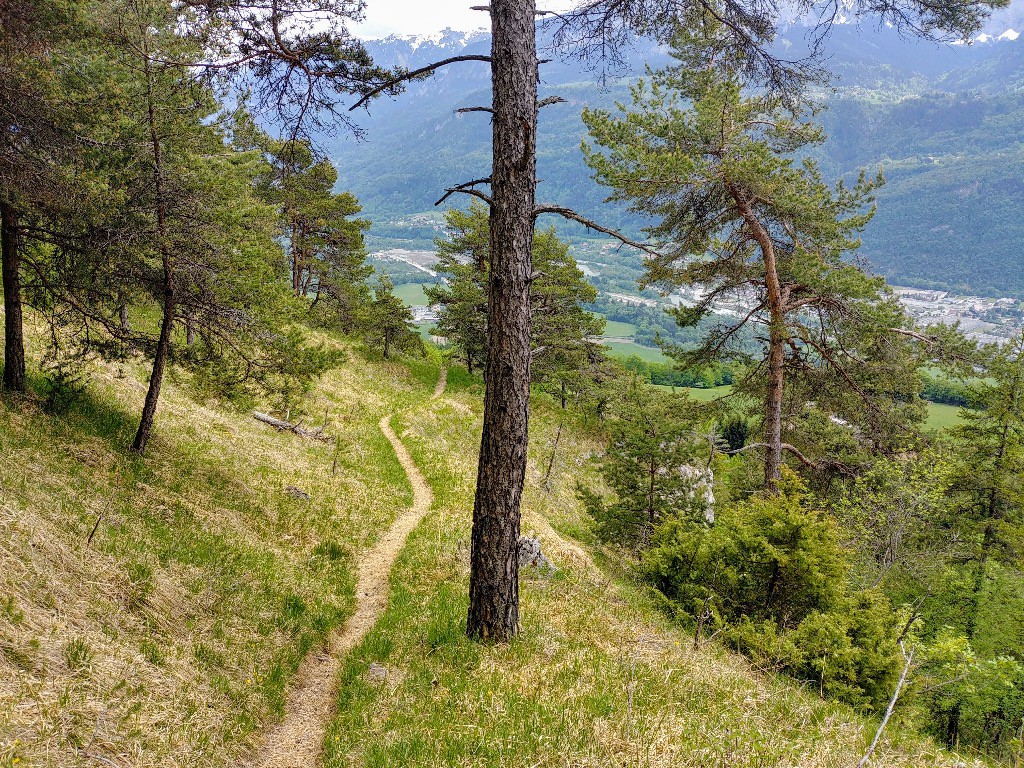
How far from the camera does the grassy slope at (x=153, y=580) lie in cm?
406

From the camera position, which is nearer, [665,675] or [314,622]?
[665,675]

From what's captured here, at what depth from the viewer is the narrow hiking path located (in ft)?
17.1

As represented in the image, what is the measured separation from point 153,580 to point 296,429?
12638mm

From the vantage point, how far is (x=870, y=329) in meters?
12.9

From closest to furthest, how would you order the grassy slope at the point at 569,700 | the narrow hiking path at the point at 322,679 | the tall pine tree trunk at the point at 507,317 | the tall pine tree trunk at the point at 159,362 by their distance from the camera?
1. the grassy slope at the point at 569,700
2. the narrow hiking path at the point at 322,679
3. the tall pine tree trunk at the point at 507,317
4. the tall pine tree trunk at the point at 159,362

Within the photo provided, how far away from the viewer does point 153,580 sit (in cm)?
661

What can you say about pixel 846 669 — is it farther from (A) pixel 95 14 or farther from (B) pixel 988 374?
(A) pixel 95 14

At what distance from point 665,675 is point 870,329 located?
11007 mm

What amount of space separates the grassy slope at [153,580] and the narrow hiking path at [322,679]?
0.20 metres

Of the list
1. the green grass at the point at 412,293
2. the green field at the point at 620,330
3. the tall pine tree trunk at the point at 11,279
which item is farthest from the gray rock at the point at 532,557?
the green grass at the point at 412,293

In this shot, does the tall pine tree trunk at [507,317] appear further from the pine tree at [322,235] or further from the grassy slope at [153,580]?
the pine tree at [322,235]

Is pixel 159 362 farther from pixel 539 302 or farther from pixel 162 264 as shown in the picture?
pixel 539 302

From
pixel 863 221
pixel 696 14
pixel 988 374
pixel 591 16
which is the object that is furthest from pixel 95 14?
pixel 988 374

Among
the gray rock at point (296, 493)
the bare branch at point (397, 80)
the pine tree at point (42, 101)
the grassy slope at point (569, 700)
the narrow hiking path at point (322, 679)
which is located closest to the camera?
the grassy slope at point (569, 700)
